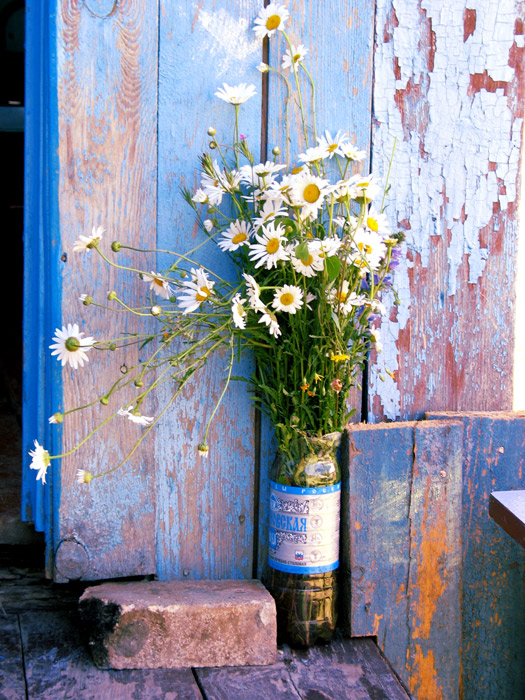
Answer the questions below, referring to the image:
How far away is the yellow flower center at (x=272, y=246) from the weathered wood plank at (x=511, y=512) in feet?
2.35

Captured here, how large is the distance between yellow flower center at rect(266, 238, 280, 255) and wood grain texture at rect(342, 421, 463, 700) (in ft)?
1.60

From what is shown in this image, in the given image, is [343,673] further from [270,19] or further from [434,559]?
[270,19]

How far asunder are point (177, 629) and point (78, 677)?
212 millimetres

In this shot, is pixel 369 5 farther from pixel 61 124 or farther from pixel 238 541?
pixel 238 541

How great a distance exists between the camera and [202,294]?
135 centimetres

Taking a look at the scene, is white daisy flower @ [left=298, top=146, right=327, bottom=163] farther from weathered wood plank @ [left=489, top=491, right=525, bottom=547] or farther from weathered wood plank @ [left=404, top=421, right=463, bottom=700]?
weathered wood plank @ [left=489, top=491, right=525, bottom=547]

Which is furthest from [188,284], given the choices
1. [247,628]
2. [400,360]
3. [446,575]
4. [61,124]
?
[446,575]

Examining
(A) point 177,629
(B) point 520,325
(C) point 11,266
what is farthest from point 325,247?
(C) point 11,266

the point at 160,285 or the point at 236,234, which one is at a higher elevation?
the point at 236,234

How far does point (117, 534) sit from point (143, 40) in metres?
1.10

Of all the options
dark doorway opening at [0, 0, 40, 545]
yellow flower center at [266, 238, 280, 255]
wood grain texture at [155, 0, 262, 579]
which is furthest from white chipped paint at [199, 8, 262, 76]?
dark doorway opening at [0, 0, 40, 545]

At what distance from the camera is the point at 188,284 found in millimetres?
1374

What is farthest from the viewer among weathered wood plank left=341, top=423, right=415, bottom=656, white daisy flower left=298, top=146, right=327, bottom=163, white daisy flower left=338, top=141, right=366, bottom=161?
weathered wood plank left=341, top=423, right=415, bottom=656

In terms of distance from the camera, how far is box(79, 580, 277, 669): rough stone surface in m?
1.41
